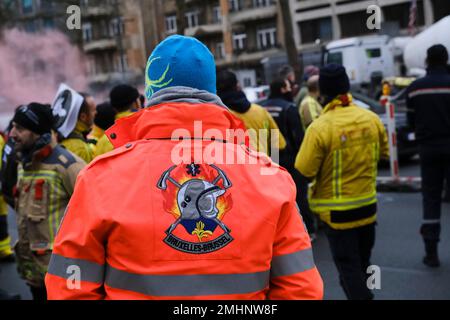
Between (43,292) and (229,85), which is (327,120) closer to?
(229,85)

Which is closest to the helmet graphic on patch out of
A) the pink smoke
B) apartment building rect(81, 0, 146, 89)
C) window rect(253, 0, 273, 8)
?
the pink smoke

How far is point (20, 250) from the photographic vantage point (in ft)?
14.3

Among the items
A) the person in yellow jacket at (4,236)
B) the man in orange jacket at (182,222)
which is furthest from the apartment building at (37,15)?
the man in orange jacket at (182,222)

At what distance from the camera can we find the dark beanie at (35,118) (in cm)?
421

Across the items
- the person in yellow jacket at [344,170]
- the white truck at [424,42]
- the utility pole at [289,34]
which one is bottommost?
the person in yellow jacket at [344,170]

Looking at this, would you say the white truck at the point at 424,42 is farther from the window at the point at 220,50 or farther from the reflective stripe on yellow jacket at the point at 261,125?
the window at the point at 220,50

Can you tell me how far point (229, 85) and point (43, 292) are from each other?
2.71 m

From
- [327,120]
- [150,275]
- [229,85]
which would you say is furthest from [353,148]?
[150,275]

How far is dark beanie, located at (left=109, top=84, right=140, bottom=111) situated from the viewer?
5832 mm

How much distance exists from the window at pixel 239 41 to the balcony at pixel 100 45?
9.49 metres

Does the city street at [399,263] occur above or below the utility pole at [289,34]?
below

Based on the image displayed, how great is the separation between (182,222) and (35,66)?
1133 centimetres

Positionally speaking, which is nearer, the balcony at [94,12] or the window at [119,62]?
the balcony at [94,12]

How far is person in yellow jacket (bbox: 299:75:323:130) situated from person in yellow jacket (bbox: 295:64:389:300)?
3220 millimetres
